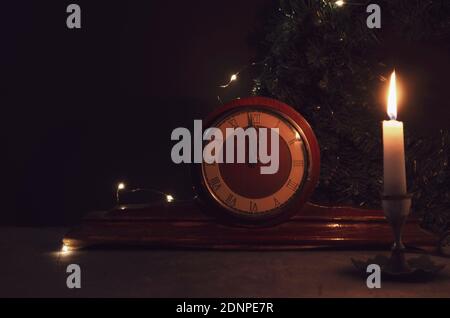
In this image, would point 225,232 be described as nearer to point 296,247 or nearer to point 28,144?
point 296,247

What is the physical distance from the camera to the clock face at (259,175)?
1253 mm

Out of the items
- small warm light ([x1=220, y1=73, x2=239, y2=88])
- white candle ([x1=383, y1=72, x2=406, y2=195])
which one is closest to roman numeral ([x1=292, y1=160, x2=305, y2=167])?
white candle ([x1=383, y1=72, x2=406, y2=195])

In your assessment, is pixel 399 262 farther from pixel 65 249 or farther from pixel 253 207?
pixel 65 249

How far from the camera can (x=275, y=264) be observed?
110 cm

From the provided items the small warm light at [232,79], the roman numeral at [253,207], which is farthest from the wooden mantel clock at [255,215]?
the small warm light at [232,79]

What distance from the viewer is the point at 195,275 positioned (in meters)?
1.00

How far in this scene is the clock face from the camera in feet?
4.11

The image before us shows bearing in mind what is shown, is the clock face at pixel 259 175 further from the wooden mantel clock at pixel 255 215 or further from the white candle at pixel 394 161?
the white candle at pixel 394 161

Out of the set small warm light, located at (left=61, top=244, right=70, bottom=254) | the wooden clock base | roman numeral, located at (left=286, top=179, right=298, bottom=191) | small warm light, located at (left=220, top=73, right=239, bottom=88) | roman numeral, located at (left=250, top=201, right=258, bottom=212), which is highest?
small warm light, located at (left=220, top=73, right=239, bottom=88)

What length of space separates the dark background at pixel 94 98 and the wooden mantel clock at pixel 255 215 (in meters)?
0.55

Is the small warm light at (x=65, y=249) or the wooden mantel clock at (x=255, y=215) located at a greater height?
the wooden mantel clock at (x=255, y=215)

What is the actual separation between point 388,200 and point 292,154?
304 mm

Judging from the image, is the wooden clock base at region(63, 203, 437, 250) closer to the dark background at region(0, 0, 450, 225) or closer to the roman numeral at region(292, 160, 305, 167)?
the roman numeral at region(292, 160, 305, 167)
